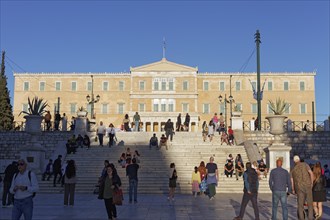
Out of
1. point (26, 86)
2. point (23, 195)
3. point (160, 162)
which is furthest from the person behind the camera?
point (26, 86)

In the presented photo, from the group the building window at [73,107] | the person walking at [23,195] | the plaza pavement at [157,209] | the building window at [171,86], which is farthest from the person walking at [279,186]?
the building window at [73,107]

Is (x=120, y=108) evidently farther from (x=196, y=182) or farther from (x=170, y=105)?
(x=196, y=182)

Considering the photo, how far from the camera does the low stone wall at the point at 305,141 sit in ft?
92.6

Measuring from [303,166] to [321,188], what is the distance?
37.9 inches

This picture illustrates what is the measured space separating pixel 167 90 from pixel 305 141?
44373 millimetres

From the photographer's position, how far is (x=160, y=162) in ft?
73.0

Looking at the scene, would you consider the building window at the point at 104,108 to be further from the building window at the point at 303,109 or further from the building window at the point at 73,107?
the building window at the point at 303,109

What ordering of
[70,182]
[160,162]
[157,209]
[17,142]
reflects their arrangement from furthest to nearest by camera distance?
[17,142] → [160,162] → [70,182] → [157,209]

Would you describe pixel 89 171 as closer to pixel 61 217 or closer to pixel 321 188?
pixel 61 217

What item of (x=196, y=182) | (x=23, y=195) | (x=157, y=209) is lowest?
(x=157, y=209)

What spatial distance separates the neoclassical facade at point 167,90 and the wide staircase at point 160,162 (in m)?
43.3

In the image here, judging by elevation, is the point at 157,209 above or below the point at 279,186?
below

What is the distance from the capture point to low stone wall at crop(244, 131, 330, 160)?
2822 cm

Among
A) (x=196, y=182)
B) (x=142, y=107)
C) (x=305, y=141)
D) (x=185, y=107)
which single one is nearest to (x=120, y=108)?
(x=142, y=107)
